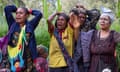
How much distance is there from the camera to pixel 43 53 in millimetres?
7059

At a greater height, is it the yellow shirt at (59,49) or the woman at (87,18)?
the woman at (87,18)

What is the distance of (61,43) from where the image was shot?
6.84 meters

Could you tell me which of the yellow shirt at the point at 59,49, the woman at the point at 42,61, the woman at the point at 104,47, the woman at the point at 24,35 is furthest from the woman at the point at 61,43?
the woman at the point at 104,47

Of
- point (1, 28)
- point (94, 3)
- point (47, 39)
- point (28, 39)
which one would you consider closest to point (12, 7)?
point (28, 39)

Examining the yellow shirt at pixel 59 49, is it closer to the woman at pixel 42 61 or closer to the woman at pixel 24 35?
the woman at pixel 42 61

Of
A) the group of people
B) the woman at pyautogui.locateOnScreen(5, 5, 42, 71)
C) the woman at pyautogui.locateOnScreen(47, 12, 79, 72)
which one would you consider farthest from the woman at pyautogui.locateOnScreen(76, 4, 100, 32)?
the woman at pyautogui.locateOnScreen(5, 5, 42, 71)

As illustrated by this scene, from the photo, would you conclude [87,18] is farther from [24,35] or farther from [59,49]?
[24,35]

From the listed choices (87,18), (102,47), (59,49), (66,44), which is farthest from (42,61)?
(87,18)

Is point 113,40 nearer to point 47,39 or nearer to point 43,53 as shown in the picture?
point 43,53

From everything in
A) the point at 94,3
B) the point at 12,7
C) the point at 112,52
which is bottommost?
the point at 94,3

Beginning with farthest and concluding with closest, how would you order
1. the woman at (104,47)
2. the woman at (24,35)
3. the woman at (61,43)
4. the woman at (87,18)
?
the woman at (87,18) < the woman at (61,43) < the woman at (24,35) < the woman at (104,47)

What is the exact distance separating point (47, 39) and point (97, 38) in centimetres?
286

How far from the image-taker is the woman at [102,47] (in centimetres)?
642

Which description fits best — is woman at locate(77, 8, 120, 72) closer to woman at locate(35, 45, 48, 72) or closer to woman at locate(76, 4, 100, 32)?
woman at locate(76, 4, 100, 32)
